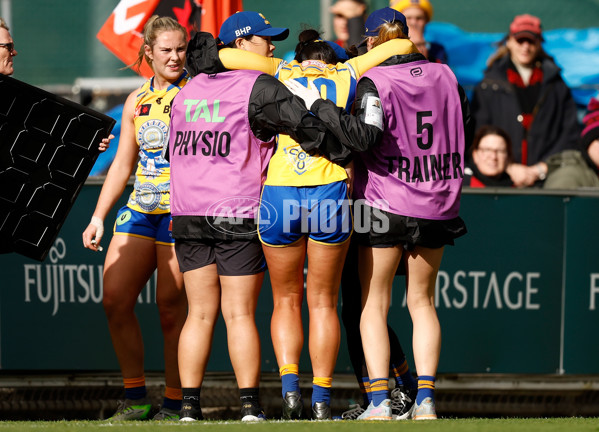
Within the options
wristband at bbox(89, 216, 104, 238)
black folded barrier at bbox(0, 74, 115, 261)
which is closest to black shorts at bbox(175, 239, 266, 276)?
wristband at bbox(89, 216, 104, 238)

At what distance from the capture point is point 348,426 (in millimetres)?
4672

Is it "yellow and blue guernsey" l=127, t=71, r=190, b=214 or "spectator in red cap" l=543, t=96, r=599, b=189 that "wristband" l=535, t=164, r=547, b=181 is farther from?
"yellow and blue guernsey" l=127, t=71, r=190, b=214

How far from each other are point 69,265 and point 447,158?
2928 millimetres

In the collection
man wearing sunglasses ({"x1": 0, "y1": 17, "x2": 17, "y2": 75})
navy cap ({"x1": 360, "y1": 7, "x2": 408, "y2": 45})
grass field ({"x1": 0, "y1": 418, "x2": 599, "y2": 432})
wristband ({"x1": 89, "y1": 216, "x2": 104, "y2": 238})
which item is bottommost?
grass field ({"x1": 0, "y1": 418, "x2": 599, "y2": 432})

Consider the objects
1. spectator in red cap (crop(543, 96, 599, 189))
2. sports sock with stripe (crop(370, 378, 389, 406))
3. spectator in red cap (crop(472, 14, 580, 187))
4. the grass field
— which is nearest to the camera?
the grass field

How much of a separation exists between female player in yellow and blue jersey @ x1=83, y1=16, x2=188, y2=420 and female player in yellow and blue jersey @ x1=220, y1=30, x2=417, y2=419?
0.75 metres

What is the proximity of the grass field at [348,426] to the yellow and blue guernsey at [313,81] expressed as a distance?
3.93 ft

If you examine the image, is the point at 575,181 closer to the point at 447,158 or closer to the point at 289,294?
the point at 447,158

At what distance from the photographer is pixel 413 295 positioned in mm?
5332

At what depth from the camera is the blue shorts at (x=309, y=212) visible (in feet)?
16.4

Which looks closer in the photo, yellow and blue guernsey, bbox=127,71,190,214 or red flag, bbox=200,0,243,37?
yellow and blue guernsey, bbox=127,71,190,214

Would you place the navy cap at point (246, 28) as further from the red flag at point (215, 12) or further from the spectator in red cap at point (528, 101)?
the spectator in red cap at point (528, 101)

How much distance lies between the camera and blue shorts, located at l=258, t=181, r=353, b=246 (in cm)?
500

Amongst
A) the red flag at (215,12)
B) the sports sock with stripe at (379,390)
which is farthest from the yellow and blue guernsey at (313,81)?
the red flag at (215,12)
